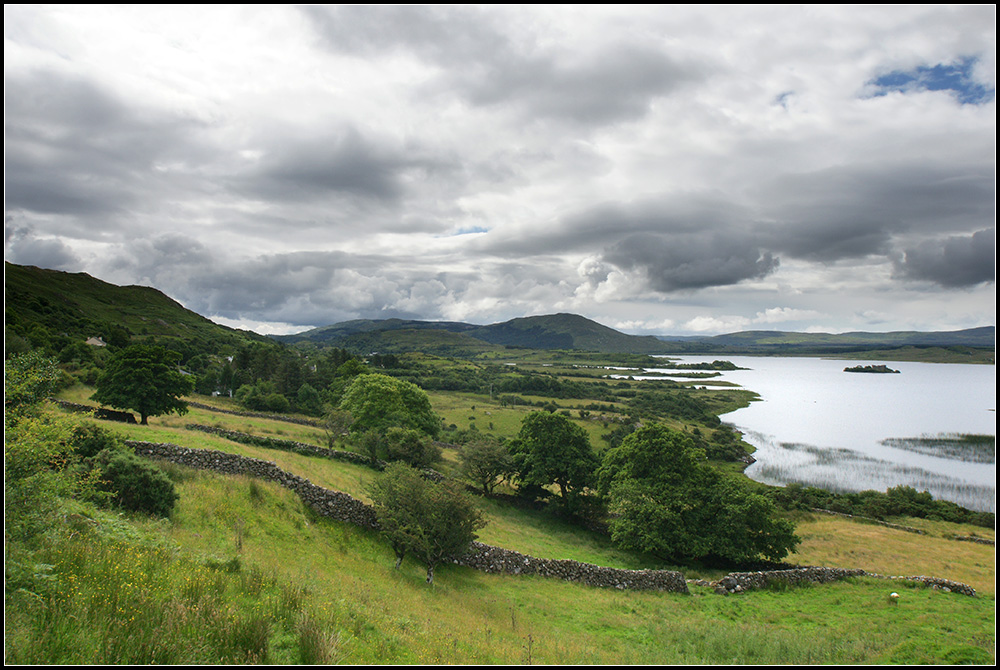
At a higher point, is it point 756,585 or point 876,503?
point 756,585

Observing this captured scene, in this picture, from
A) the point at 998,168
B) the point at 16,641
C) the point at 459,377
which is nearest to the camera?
the point at 16,641

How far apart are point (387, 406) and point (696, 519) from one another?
85.3 ft

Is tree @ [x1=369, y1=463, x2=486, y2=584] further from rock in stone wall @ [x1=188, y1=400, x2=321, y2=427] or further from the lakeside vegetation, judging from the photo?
rock in stone wall @ [x1=188, y1=400, x2=321, y2=427]

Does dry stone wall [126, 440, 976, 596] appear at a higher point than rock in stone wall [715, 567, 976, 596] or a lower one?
higher

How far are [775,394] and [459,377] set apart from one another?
343 ft

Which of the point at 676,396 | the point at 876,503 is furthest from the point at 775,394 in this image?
the point at 876,503

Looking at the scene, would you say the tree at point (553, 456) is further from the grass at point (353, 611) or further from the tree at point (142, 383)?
the tree at point (142, 383)

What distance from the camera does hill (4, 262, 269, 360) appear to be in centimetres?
8044

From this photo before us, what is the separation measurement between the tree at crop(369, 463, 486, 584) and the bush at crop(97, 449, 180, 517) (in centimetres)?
713

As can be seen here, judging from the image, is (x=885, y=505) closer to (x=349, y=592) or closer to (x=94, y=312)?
(x=349, y=592)

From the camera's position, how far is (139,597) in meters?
7.75

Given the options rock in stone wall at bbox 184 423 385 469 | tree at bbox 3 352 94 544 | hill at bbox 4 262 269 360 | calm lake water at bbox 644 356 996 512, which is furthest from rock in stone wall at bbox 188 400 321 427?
calm lake water at bbox 644 356 996 512

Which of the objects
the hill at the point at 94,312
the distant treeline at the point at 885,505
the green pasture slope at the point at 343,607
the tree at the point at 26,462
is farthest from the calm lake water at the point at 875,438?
the hill at the point at 94,312

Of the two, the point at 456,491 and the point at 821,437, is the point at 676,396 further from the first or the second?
the point at 456,491
